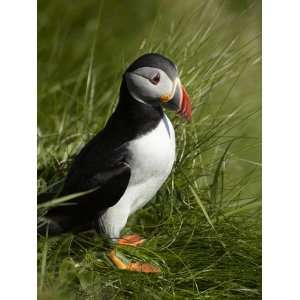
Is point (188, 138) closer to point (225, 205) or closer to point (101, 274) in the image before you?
point (225, 205)

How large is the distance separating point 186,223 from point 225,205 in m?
0.14

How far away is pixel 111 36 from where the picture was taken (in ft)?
11.2

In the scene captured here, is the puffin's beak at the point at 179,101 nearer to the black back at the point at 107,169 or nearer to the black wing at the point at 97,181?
the black back at the point at 107,169

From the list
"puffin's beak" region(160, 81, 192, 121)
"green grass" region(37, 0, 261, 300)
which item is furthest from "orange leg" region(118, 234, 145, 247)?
"puffin's beak" region(160, 81, 192, 121)

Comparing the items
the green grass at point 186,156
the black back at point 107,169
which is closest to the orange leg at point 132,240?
the green grass at point 186,156

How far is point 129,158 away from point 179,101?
8.1 inches

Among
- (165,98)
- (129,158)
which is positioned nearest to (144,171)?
(129,158)

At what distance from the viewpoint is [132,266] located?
290 centimetres

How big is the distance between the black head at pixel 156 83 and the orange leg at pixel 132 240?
1.24ft

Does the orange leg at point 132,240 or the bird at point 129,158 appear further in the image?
the orange leg at point 132,240

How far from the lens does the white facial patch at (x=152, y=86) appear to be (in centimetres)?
281

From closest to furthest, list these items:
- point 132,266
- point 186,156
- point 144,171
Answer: point 144,171 → point 132,266 → point 186,156

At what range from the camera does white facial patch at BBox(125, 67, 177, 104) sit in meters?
2.81

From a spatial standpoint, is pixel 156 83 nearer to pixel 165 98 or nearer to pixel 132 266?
pixel 165 98
